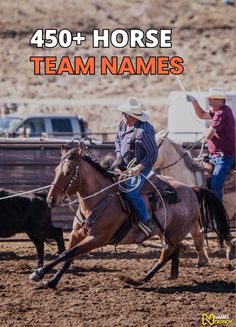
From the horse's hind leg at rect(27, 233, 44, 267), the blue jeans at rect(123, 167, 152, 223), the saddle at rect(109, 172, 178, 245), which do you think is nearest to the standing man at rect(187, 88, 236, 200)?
the saddle at rect(109, 172, 178, 245)

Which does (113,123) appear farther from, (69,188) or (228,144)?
(69,188)

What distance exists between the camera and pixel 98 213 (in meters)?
8.23

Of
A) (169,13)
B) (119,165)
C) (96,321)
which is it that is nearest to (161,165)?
(119,165)

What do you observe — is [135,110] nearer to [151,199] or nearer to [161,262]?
[151,199]

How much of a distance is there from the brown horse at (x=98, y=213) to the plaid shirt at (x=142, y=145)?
333mm

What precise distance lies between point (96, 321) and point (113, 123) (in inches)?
916

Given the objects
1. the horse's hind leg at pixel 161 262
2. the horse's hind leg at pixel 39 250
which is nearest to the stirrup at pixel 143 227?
the horse's hind leg at pixel 161 262

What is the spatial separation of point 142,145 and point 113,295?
5.16ft

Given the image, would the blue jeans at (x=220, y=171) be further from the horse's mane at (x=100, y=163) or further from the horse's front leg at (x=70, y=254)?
the horse's front leg at (x=70, y=254)

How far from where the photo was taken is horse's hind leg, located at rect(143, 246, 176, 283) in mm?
8625

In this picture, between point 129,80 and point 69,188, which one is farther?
point 129,80

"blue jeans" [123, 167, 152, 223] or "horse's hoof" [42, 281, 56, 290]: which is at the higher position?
"blue jeans" [123, 167, 152, 223]

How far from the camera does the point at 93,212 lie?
8227mm

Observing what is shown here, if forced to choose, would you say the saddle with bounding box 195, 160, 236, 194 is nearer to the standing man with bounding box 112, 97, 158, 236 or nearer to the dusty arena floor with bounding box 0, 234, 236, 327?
the dusty arena floor with bounding box 0, 234, 236, 327
